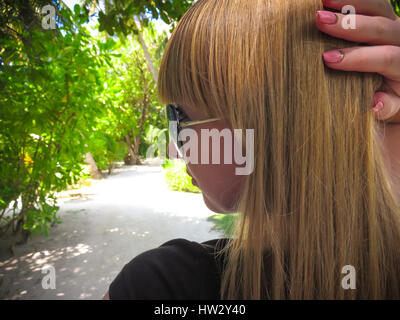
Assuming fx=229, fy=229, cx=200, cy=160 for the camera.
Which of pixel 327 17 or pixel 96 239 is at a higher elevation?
pixel 327 17

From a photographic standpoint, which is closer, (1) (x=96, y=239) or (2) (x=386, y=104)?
(2) (x=386, y=104)

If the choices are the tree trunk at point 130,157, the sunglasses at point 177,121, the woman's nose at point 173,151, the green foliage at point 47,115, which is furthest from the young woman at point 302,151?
the tree trunk at point 130,157

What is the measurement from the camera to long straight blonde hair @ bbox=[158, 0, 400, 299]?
0.58m

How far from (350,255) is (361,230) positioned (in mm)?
72

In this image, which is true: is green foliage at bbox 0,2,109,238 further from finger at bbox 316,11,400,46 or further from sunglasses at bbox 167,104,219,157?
finger at bbox 316,11,400,46

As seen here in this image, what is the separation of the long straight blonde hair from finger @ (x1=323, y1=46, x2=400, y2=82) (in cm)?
3

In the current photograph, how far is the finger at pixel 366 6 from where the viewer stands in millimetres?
548

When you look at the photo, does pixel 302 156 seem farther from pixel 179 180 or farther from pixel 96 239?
pixel 179 180

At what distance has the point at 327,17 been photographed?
54 centimetres

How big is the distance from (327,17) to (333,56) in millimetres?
89

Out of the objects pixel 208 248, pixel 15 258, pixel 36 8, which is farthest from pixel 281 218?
pixel 15 258

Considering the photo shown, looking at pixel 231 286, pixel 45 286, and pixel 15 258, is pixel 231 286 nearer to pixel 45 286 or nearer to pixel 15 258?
pixel 45 286

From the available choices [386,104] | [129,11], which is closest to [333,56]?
[386,104]

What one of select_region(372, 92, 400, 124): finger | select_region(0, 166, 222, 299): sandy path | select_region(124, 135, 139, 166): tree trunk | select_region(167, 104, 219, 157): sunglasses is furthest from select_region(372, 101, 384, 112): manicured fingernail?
select_region(124, 135, 139, 166): tree trunk
